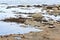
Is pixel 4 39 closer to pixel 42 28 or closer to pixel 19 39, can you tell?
pixel 19 39

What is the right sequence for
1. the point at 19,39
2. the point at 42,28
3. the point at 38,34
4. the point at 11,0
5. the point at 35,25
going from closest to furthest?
the point at 19,39, the point at 38,34, the point at 42,28, the point at 35,25, the point at 11,0

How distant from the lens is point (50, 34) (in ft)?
40.1

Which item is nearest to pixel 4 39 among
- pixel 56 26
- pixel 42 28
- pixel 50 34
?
pixel 50 34

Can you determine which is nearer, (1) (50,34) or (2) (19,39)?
(2) (19,39)

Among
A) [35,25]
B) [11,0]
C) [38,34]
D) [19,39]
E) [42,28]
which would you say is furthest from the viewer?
[11,0]

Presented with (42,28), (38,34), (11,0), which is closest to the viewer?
(38,34)

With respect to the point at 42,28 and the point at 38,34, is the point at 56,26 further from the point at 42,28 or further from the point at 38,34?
the point at 38,34

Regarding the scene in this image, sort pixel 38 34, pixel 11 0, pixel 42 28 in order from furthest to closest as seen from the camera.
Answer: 1. pixel 11 0
2. pixel 42 28
3. pixel 38 34

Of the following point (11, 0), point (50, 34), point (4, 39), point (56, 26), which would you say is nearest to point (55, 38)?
point (50, 34)

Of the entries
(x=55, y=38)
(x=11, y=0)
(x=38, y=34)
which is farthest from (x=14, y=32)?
(x=11, y=0)

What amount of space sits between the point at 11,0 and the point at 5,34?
22.6 metres

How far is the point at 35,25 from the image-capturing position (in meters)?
14.9

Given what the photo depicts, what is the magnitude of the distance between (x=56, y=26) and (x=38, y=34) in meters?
2.74

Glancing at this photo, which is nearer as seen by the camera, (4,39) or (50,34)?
(4,39)
